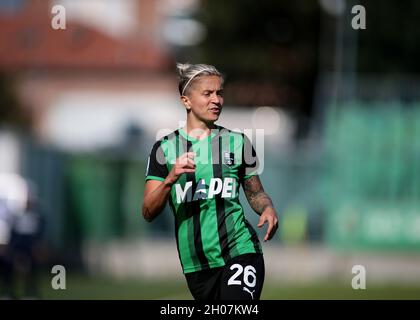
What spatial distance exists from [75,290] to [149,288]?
5.67 feet

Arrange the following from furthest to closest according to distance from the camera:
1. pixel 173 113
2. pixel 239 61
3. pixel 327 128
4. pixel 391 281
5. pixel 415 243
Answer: pixel 173 113, pixel 239 61, pixel 327 128, pixel 415 243, pixel 391 281

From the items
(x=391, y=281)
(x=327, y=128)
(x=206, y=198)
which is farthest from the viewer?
(x=327, y=128)

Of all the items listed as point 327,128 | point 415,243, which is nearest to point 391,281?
point 415,243

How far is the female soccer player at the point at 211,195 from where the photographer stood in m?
7.96

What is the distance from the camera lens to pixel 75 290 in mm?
24359

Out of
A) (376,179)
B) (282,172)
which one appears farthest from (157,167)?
(282,172)

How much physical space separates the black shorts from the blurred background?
14.7 ft

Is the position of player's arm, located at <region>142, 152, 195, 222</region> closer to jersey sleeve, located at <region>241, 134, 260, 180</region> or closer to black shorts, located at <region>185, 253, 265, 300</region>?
jersey sleeve, located at <region>241, 134, 260, 180</region>

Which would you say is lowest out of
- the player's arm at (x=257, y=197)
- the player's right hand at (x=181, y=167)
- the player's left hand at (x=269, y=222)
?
the player's left hand at (x=269, y=222)

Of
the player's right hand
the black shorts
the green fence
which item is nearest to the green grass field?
the green fence

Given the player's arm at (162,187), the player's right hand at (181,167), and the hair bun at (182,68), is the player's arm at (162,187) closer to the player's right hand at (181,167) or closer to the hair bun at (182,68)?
the player's right hand at (181,167)

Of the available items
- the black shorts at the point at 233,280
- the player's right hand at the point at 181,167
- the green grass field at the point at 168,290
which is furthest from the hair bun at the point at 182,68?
the green grass field at the point at 168,290

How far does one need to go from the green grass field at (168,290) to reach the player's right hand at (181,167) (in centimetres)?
1339
